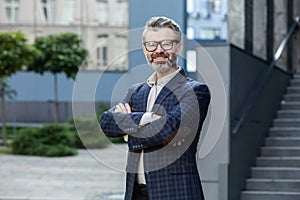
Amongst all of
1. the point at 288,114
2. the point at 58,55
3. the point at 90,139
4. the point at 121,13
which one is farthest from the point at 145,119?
the point at 121,13

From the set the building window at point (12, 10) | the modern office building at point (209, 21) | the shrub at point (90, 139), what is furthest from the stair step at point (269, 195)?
the building window at point (12, 10)

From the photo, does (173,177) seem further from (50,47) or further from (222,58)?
(50,47)

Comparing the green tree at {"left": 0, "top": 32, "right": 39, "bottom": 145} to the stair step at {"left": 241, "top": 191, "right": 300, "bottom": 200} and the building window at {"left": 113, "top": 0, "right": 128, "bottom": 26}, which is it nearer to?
the building window at {"left": 113, "top": 0, "right": 128, "bottom": 26}

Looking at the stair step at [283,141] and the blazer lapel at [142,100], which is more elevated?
the blazer lapel at [142,100]

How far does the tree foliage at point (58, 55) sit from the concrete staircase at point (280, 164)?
12.6m

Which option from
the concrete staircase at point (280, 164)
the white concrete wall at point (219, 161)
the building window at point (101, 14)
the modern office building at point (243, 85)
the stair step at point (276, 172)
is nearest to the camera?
the modern office building at point (243, 85)

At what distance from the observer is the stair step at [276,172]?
7.49m

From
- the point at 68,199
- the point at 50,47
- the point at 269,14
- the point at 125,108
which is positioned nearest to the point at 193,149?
the point at 125,108

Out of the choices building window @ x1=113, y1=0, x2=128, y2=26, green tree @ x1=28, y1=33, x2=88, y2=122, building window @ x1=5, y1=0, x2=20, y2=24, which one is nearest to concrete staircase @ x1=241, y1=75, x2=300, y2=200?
green tree @ x1=28, y1=33, x2=88, y2=122

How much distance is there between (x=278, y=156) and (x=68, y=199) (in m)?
3.16

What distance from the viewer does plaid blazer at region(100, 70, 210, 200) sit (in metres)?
2.59

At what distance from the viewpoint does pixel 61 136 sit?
1752cm

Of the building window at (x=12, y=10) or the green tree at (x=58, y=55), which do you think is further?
the building window at (x=12, y=10)

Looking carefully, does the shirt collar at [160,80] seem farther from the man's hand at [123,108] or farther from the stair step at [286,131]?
the stair step at [286,131]
